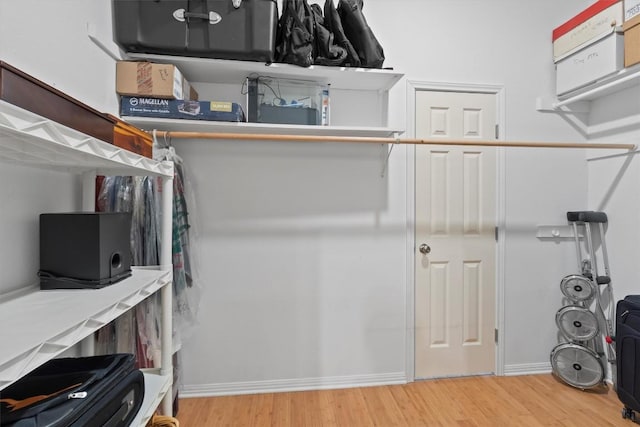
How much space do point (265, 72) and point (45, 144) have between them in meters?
1.41

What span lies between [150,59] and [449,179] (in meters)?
2.09

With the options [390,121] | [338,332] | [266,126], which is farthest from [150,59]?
[338,332]

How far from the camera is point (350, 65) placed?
1.86 metres

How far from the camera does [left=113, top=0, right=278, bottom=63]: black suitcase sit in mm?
1619

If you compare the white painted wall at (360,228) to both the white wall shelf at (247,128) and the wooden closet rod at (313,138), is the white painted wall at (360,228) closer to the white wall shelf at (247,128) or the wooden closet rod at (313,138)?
the white wall shelf at (247,128)

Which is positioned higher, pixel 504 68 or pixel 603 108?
pixel 504 68

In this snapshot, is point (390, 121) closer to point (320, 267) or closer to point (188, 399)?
point (320, 267)

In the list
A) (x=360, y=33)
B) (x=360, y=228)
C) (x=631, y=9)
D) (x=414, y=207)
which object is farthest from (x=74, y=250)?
(x=631, y=9)

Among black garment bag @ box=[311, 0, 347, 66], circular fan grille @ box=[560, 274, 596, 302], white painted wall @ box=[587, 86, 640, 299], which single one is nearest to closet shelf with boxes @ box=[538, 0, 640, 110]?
white painted wall @ box=[587, 86, 640, 299]

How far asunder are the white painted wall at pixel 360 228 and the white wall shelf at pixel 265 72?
0.38 m

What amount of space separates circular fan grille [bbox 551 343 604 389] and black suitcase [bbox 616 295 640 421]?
22 centimetres

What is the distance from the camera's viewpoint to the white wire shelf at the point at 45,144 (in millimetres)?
542

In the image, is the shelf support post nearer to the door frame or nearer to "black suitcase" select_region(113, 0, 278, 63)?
"black suitcase" select_region(113, 0, 278, 63)

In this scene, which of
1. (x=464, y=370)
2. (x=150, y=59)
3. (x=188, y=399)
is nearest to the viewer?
(x=150, y=59)
